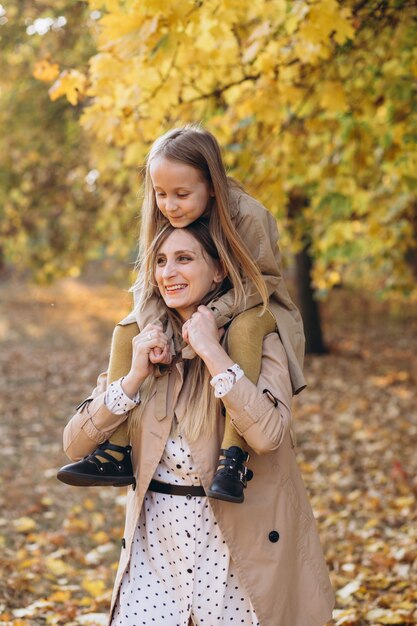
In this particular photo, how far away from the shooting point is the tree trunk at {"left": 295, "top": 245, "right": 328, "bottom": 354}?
12859mm

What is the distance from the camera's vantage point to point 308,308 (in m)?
13.1

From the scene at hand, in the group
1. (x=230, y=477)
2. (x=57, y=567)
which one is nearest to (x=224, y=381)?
(x=230, y=477)

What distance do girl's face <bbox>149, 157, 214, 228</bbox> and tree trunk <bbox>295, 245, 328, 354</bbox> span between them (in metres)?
10.4

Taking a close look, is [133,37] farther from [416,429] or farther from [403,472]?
[416,429]

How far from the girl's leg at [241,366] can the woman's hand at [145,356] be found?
0.20m

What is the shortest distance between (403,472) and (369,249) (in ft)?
7.83

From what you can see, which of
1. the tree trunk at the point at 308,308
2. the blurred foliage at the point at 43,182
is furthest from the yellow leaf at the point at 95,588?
the tree trunk at the point at 308,308

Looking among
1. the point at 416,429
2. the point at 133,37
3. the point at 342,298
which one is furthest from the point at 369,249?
the point at 342,298

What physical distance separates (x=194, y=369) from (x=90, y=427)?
1.22 feet

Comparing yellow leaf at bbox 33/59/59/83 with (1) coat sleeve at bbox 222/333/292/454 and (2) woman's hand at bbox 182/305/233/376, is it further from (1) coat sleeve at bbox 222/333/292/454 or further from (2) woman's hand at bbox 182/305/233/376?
(1) coat sleeve at bbox 222/333/292/454

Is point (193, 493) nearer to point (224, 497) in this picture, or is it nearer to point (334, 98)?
point (224, 497)

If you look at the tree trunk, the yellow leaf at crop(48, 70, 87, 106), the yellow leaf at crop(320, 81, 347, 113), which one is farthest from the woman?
the tree trunk

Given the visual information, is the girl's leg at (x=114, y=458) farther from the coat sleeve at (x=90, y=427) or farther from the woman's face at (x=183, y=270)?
A: the woman's face at (x=183, y=270)

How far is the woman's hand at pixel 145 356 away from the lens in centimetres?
238
